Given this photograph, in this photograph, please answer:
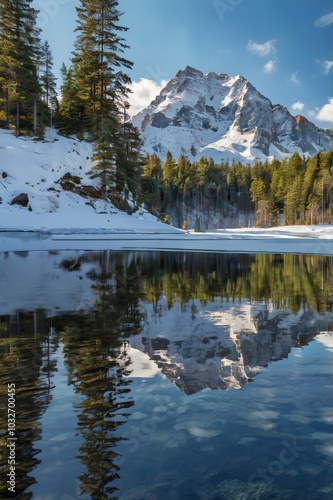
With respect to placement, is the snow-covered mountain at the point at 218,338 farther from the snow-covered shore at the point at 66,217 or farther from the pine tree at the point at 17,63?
the pine tree at the point at 17,63

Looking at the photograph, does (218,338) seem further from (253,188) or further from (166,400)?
(253,188)

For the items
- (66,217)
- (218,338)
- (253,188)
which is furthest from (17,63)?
(253,188)

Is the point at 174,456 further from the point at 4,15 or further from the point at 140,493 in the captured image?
the point at 4,15

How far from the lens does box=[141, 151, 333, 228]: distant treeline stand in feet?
267

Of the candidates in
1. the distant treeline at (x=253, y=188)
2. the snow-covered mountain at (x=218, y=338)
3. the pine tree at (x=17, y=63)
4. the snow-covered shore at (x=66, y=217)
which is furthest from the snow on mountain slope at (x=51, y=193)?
the snow-covered mountain at (x=218, y=338)

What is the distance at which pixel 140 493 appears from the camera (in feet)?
8.27

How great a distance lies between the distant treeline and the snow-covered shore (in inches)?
416

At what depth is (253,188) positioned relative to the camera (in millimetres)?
104062

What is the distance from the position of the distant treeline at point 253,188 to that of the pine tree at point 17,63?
1933 centimetres

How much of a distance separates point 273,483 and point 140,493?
998mm

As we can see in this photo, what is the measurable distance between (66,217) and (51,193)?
3.94 metres

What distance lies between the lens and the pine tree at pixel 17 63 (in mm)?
43219

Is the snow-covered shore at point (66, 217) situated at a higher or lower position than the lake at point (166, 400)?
higher

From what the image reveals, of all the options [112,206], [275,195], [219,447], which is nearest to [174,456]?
[219,447]
